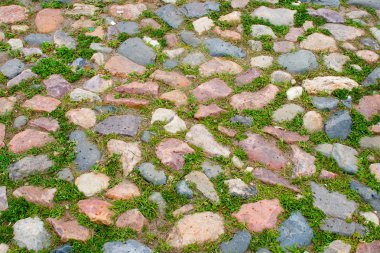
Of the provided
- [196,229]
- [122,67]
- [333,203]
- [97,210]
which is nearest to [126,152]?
[97,210]

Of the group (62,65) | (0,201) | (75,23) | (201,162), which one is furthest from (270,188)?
(75,23)

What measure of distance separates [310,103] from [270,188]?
89 cm

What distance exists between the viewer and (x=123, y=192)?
2.78m

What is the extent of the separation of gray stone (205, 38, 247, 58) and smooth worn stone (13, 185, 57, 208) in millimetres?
1839

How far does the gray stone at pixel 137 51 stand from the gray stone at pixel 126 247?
1704 mm

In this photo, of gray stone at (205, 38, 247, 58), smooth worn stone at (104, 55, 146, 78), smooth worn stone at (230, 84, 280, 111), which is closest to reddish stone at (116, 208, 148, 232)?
smooth worn stone at (230, 84, 280, 111)

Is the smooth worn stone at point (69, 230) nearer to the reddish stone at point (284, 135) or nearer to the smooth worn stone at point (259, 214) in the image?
the smooth worn stone at point (259, 214)

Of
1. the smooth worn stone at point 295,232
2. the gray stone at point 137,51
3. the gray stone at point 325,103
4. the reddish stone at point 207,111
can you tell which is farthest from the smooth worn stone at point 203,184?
the gray stone at point 137,51

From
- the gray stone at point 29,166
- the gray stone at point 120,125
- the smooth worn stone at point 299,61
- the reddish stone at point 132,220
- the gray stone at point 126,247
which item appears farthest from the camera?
the smooth worn stone at point 299,61

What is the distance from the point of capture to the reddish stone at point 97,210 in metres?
2.62

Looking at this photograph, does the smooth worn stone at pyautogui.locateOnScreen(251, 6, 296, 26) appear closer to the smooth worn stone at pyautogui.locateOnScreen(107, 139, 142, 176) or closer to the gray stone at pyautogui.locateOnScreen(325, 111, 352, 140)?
the gray stone at pyautogui.locateOnScreen(325, 111, 352, 140)

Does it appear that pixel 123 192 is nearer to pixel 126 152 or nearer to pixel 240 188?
pixel 126 152

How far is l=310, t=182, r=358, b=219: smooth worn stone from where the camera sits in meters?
2.74

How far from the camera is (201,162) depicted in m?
2.97
